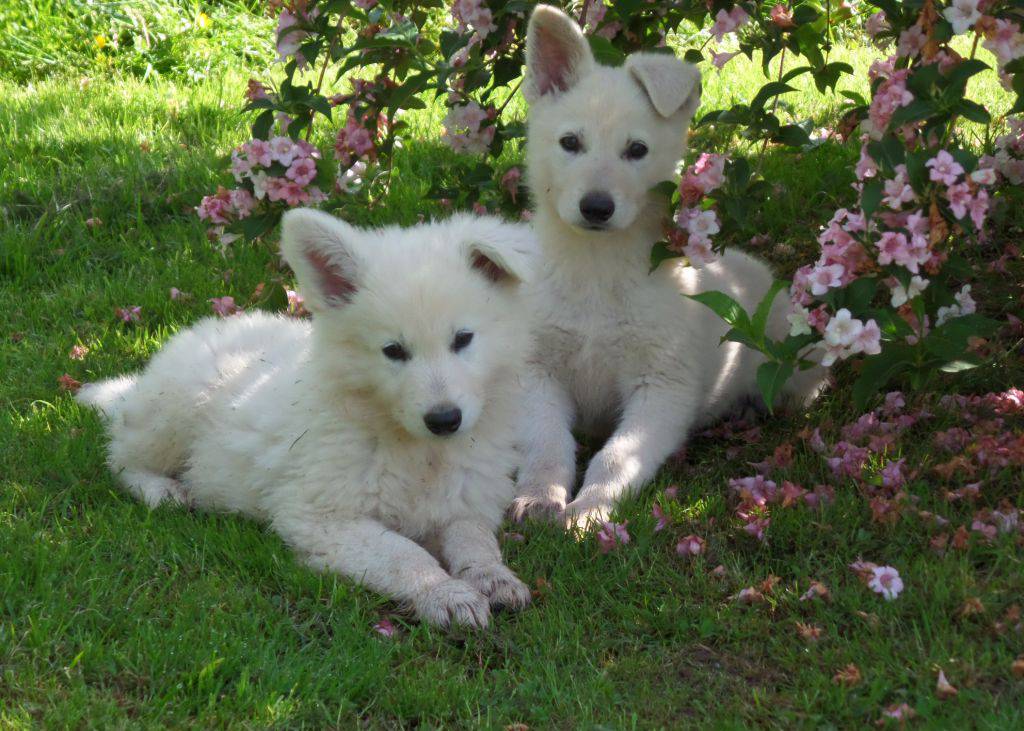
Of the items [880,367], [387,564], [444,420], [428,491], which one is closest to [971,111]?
[880,367]

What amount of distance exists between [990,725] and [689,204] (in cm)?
206

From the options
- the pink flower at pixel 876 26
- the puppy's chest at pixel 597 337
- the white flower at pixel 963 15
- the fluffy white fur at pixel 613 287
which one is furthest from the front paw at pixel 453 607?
the pink flower at pixel 876 26

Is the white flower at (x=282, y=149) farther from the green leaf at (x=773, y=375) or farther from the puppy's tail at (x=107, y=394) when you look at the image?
the green leaf at (x=773, y=375)

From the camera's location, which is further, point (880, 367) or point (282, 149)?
point (282, 149)

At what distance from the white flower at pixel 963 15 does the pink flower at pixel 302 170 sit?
2134 millimetres

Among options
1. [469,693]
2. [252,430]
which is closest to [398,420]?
[252,430]

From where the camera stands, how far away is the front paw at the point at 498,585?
3.38 meters

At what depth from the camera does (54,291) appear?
221 inches

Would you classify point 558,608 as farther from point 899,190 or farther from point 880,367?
point 899,190

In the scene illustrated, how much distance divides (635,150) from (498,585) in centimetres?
174

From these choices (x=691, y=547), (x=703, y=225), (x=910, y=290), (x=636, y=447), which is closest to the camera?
(x=910, y=290)

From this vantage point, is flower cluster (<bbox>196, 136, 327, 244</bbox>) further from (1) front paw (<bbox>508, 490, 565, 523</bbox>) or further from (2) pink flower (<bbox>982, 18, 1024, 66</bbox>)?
(2) pink flower (<bbox>982, 18, 1024, 66</bbox>)

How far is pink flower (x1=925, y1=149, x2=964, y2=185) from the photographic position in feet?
10.8

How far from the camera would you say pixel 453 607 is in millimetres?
3275
